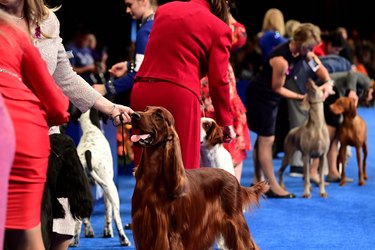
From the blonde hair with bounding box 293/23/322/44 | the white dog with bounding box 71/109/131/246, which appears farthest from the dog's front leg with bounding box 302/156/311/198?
the white dog with bounding box 71/109/131/246

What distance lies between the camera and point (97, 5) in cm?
1848

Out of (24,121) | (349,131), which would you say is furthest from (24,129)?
(349,131)

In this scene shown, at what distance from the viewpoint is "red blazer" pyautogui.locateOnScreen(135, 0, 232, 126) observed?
184 inches

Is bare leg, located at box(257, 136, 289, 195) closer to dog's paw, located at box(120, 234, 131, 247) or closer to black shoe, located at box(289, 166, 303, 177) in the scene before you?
black shoe, located at box(289, 166, 303, 177)

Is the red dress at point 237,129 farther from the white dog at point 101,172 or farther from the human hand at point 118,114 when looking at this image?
the human hand at point 118,114

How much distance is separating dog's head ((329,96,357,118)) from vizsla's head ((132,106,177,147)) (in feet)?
16.6

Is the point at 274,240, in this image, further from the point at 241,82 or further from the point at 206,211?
the point at 241,82

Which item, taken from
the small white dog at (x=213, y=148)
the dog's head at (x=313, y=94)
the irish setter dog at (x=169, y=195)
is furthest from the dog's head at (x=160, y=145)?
the dog's head at (x=313, y=94)

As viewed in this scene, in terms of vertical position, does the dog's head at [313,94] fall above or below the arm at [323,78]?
below

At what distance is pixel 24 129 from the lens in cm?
297

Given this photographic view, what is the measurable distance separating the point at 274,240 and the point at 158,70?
2.02m

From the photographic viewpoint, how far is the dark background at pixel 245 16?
57.4ft

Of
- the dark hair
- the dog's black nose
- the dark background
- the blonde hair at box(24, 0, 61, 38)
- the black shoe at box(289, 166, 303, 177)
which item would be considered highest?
the dark background

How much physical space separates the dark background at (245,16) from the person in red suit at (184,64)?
9523 millimetres
